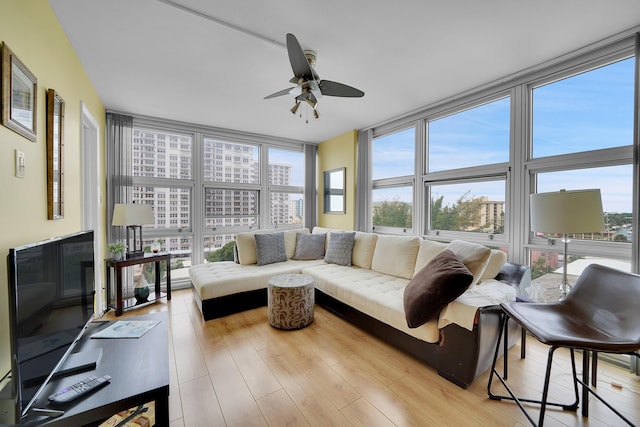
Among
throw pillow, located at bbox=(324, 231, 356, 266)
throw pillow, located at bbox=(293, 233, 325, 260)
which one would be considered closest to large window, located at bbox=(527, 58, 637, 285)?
throw pillow, located at bbox=(324, 231, 356, 266)

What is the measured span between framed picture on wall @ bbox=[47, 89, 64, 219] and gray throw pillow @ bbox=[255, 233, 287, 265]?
2112 millimetres

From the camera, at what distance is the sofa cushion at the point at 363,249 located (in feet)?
11.0

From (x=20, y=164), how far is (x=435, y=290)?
247 centimetres

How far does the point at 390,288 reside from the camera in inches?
102

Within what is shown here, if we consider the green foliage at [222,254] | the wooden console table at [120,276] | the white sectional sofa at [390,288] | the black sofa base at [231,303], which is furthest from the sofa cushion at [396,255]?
the wooden console table at [120,276]

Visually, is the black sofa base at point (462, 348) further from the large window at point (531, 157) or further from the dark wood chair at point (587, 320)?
the large window at point (531, 157)

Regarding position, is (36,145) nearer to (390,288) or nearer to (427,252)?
(390,288)

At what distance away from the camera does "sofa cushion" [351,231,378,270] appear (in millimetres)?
3361

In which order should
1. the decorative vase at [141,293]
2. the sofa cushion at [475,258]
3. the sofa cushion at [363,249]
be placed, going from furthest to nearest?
the sofa cushion at [363,249]
the decorative vase at [141,293]
the sofa cushion at [475,258]

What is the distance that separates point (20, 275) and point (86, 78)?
2675mm

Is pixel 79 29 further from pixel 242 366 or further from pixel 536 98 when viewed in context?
pixel 536 98

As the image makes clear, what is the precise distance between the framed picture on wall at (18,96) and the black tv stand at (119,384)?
1.14 meters

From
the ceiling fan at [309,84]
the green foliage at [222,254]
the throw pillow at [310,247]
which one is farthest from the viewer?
the green foliage at [222,254]

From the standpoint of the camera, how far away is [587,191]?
1.75 m
